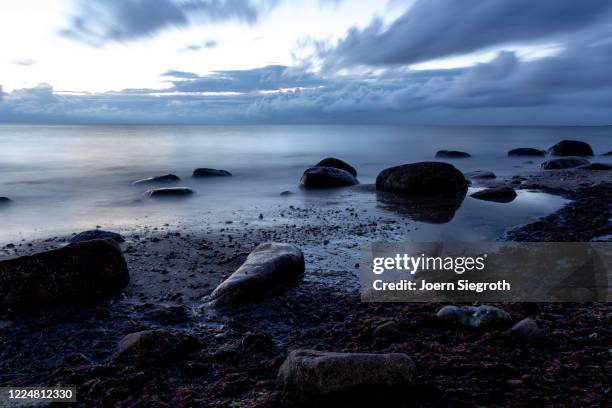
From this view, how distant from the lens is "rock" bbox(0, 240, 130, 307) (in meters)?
5.69

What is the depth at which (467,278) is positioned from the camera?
6.70 meters


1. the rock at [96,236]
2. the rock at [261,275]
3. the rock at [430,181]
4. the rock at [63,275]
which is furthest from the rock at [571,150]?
the rock at [63,275]

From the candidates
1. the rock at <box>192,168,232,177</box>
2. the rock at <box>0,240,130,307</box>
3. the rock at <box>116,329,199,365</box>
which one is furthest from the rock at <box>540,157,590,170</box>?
the rock at <box>116,329,199,365</box>

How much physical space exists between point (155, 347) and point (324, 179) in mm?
13221

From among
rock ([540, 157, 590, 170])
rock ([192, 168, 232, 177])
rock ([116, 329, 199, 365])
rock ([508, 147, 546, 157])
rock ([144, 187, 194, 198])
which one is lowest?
rock ([116, 329, 199, 365])

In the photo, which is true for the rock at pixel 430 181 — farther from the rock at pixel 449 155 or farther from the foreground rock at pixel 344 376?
the rock at pixel 449 155

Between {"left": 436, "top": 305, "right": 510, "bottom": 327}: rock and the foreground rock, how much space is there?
1517 mm

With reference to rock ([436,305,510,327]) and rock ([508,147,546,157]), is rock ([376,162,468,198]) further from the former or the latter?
rock ([508,147,546,157])

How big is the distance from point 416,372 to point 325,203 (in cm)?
1029

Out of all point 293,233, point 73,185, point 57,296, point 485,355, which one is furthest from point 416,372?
point 73,185

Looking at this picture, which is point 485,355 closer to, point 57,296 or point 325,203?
point 57,296

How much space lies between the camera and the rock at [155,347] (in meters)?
4.39

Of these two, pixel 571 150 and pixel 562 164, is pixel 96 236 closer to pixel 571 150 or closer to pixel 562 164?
pixel 562 164

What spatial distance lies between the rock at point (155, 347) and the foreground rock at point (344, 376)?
132 centimetres
